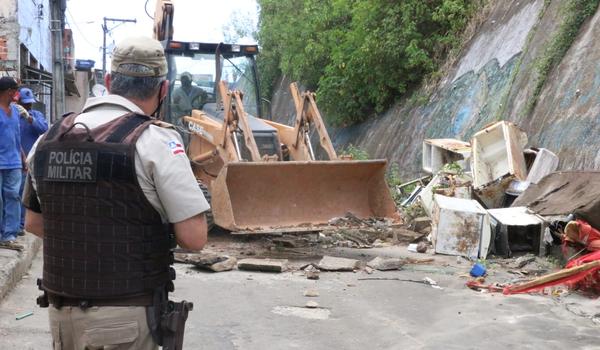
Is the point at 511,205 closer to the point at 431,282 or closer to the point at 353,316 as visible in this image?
the point at 431,282

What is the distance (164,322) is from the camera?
2.61 m

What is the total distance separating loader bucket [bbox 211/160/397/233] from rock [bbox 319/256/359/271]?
798 mm

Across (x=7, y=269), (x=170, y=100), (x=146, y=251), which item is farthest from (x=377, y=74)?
(x=146, y=251)

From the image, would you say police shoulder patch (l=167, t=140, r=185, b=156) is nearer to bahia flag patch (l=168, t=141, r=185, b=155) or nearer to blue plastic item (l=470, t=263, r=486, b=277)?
bahia flag patch (l=168, t=141, r=185, b=155)

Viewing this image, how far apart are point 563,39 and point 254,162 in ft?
21.8

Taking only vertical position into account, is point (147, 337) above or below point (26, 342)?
above

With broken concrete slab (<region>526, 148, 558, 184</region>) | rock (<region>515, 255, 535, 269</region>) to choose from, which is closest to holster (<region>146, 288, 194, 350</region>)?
rock (<region>515, 255, 535, 269</region>)

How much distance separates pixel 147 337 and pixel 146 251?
0.31 m

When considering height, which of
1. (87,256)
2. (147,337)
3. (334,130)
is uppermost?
(87,256)

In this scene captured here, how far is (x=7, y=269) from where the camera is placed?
6.55 metres

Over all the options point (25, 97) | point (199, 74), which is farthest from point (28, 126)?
point (199, 74)

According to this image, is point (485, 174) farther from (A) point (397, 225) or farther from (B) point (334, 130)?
(B) point (334, 130)

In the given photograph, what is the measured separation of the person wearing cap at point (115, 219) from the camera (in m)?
2.51

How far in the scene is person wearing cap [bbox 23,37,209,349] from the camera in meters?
2.51
